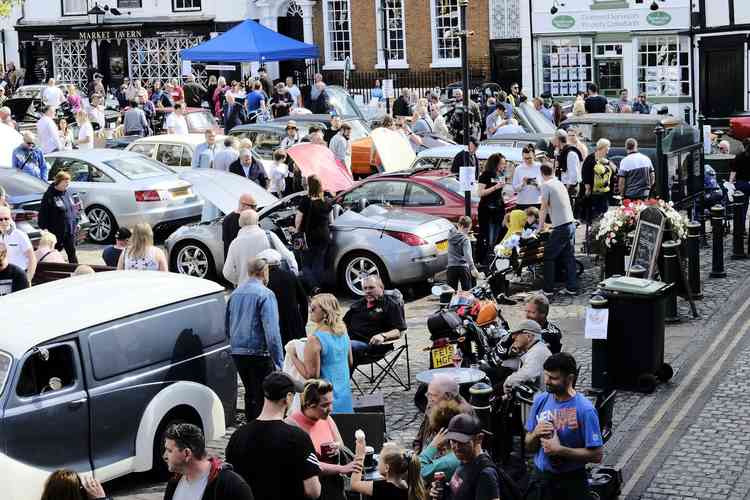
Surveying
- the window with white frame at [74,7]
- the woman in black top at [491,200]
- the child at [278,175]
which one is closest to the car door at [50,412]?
the woman in black top at [491,200]

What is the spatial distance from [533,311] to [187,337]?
9.74 feet

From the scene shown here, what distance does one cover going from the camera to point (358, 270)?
18047mm

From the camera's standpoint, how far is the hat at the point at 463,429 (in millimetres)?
8094

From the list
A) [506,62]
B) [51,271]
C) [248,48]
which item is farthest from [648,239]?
[506,62]

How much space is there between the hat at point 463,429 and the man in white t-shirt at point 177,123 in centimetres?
2219

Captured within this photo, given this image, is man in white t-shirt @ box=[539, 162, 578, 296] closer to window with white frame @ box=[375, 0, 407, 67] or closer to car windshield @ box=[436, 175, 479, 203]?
car windshield @ box=[436, 175, 479, 203]

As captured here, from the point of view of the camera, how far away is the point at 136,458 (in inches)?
433

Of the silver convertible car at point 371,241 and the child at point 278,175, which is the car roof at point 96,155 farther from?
the silver convertible car at point 371,241

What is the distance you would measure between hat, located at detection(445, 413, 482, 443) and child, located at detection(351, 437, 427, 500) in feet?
1.05

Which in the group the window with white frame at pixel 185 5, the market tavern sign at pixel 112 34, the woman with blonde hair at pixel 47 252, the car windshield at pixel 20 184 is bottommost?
the woman with blonde hair at pixel 47 252

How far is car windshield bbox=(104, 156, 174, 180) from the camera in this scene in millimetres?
22312

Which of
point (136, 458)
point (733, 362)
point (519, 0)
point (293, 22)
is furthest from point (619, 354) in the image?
point (293, 22)

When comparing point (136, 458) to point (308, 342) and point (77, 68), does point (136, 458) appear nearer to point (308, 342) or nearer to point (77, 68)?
point (308, 342)

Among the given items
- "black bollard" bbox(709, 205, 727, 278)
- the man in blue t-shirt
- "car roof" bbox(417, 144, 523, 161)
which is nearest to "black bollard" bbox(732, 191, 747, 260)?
"black bollard" bbox(709, 205, 727, 278)
